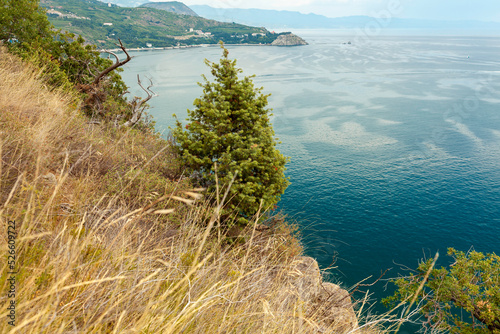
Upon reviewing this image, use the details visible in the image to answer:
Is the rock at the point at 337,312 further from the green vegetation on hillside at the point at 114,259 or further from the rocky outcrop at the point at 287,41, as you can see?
the rocky outcrop at the point at 287,41

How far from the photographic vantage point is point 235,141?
16016 millimetres

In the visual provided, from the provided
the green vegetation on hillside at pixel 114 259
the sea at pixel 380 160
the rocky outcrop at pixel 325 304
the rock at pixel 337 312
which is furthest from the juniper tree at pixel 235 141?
the rock at pixel 337 312

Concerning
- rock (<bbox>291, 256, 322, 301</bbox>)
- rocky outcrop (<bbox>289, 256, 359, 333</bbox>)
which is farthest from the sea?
rocky outcrop (<bbox>289, 256, 359, 333</bbox>)

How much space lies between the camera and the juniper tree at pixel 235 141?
15.6 m

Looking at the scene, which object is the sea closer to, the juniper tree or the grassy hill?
the juniper tree

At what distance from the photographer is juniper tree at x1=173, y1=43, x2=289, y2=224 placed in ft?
51.2

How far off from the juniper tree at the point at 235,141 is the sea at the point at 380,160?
3.80 meters

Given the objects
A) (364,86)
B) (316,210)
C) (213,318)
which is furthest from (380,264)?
(364,86)

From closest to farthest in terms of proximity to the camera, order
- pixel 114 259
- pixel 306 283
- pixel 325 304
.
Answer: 1. pixel 114 259
2. pixel 325 304
3. pixel 306 283

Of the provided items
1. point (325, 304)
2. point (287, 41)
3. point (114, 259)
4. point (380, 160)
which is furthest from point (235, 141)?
point (287, 41)

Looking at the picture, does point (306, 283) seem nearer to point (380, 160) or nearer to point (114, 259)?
point (114, 259)

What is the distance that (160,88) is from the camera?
3086 inches

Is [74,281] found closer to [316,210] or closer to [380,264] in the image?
[380,264]

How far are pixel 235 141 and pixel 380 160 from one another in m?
42.1
